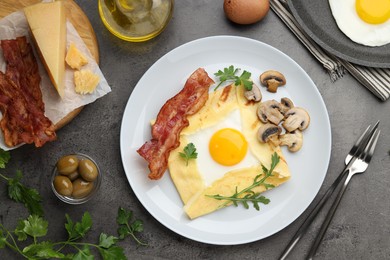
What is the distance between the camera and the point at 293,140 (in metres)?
2.71

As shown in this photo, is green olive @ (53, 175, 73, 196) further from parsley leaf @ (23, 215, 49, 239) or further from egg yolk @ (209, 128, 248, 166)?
egg yolk @ (209, 128, 248, 166)

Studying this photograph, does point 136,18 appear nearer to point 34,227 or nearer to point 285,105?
point 285,105

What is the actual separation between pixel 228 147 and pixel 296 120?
371 millimetres

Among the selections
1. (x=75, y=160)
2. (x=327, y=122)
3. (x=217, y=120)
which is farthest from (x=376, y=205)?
(x=75, y=160)

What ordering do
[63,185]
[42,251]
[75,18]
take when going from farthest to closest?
[75,18]
[63,185]
[42,251]

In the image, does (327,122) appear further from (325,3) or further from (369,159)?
(325,3)

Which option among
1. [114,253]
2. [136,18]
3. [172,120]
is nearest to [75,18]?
[136,18]

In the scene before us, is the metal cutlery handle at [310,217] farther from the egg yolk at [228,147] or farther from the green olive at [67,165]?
the green olive at [67,165]

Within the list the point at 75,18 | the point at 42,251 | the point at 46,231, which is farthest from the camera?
the point at 75,18

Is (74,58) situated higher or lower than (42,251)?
higher

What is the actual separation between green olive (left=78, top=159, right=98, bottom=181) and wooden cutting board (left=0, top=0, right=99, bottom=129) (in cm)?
24

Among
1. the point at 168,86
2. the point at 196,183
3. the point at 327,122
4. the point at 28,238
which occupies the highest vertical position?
the point at 327,122

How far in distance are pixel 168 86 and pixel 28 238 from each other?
43.0 inches

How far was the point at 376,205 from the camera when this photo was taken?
112 inches
